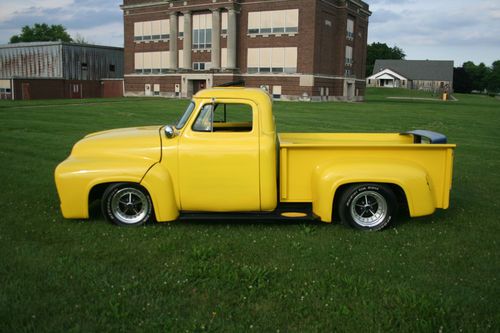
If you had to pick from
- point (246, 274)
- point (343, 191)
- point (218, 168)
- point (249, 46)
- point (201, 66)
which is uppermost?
point (249, 46)

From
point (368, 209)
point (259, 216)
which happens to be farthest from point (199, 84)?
point (368, 209)

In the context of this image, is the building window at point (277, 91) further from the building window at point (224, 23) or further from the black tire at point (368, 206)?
the black tire at point (368, 206)

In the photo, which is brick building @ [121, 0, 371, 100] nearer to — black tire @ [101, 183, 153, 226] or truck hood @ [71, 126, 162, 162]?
truck hood @ [71, 126, 162, 162]

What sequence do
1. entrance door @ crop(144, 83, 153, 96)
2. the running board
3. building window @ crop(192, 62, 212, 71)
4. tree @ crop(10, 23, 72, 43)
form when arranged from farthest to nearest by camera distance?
tree @ crop(10, 23, 72, 43) → entrance door @ crop(144, 83, 153, 96) → building window @ crop(192, 62, 212, 71) → the running board

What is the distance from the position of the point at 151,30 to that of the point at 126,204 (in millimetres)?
63019

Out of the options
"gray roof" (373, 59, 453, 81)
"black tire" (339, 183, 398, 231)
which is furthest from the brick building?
"gray roof" (373, 59, 453, 81)

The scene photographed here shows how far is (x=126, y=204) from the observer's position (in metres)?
7.24

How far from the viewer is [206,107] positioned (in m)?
7.27

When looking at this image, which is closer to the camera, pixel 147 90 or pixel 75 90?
pixel 75 90

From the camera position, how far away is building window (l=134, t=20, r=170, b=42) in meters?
64.8

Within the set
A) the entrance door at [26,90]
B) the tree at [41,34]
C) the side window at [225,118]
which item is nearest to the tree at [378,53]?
the tree at [41,34]

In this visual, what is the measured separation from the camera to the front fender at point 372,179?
6918 millimetres

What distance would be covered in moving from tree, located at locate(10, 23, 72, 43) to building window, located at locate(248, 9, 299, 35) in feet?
247

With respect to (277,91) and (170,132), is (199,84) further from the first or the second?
(170,132)
